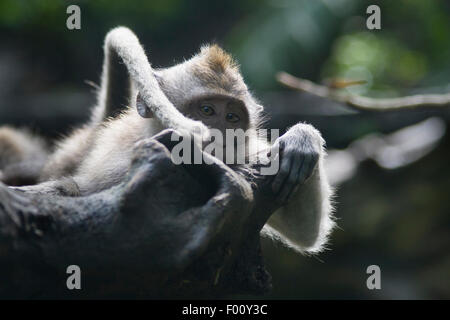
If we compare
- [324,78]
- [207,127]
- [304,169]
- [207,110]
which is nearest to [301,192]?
[304,169]

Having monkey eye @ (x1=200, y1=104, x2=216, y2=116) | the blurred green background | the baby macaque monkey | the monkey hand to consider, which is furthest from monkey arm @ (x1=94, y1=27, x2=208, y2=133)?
the blurred green background

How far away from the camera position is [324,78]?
9.65 meters

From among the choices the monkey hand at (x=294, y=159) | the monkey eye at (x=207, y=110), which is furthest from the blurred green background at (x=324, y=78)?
the monkey hand at (x=294, y=159)

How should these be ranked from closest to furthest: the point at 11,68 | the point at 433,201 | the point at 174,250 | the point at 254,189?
the point at 174,250, the point at 254,189, the point at 433,201, the point at 11,68

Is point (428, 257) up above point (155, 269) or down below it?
above

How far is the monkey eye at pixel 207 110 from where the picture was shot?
4.03 m

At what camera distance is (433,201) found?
7.99 metres

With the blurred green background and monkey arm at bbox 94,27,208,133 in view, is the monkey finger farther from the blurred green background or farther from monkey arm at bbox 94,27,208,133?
the blurred green background

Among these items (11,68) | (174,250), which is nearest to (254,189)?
(174,250)

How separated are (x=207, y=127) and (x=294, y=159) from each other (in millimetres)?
671

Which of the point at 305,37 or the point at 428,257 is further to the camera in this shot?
A: the point at 305,37

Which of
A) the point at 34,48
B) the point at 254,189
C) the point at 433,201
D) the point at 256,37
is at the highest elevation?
the point at 34,48

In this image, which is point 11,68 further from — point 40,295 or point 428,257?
point 40,295

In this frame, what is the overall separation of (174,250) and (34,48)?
35.7 feet
